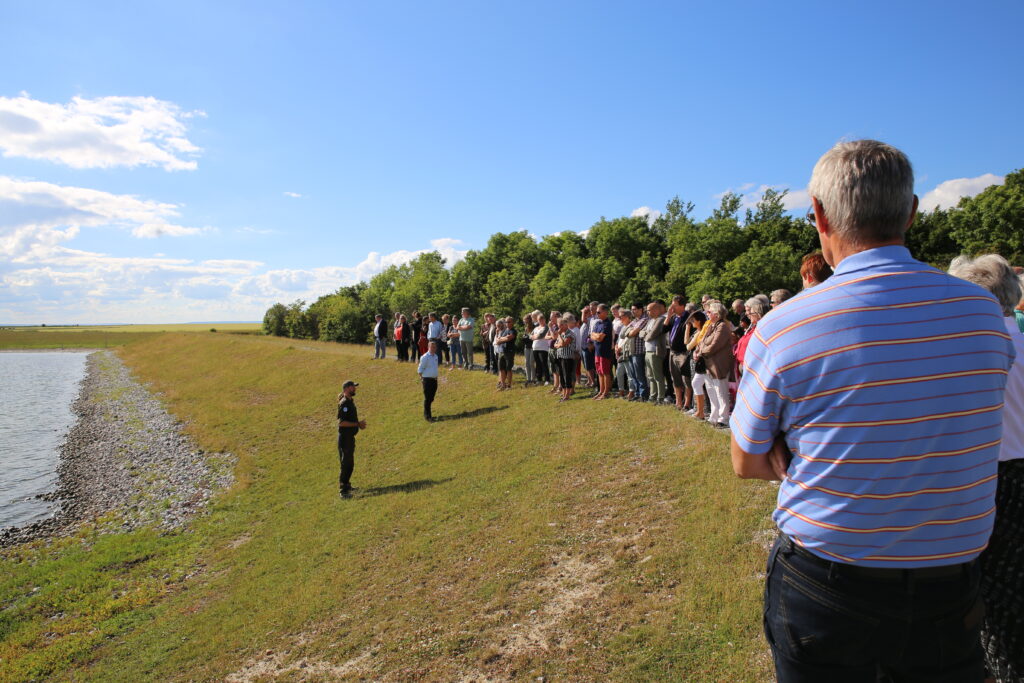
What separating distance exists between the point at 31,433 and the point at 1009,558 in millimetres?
40164

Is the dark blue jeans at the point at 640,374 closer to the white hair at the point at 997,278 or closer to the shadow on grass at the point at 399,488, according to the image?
the shadow on grass at the point at 399,488

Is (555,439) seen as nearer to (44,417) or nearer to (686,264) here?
(686,264)

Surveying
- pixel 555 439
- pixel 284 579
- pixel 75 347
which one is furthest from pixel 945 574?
pixel 75 347

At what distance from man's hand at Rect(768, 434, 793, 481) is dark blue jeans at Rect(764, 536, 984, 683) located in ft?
0.85

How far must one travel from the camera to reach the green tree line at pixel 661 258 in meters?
34.3

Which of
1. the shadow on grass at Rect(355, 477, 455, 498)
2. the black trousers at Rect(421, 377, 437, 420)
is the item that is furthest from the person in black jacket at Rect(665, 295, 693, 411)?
the black trousers at Rect(421, 377, 437, 420)

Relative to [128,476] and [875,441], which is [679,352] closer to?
[875,441]

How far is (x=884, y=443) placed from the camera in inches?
68.5

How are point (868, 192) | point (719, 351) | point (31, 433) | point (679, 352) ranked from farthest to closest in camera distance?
point (31, 433) < point (679, 352) < point (719, 351) < point (868, 192)

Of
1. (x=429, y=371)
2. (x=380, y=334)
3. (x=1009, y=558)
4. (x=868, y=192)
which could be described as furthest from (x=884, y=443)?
(x=380, y=334)

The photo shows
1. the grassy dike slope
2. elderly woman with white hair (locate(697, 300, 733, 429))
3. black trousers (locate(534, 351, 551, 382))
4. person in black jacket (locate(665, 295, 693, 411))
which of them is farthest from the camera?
black trousers (locate(534, 351, 551, 382))

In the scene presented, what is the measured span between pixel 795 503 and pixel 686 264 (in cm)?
3942

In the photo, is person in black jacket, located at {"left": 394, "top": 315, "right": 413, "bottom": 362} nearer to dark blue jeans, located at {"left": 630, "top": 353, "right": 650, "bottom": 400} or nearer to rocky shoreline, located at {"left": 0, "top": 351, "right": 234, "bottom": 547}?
rocky shoreline, located at {"left": 0, "top": 351, "right": 234, "bottom": 547}

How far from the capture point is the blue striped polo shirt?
5.67 feet
